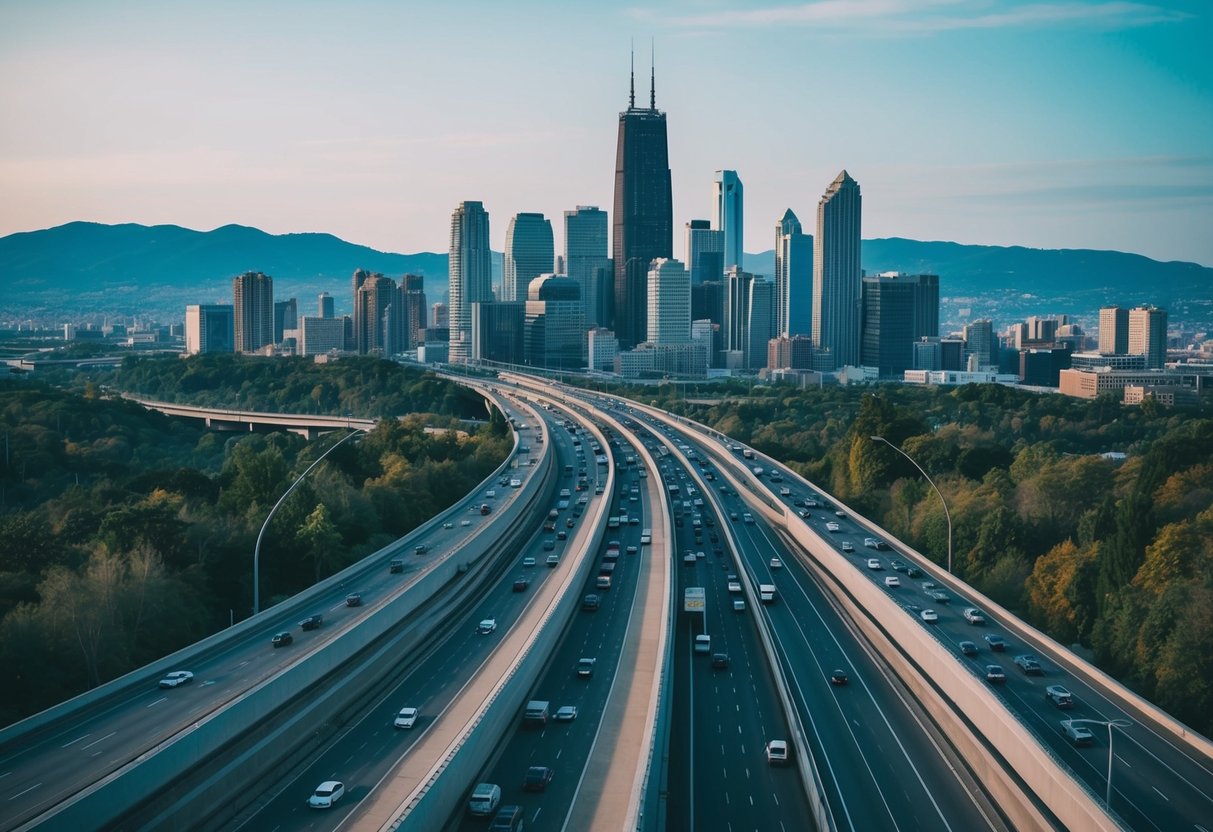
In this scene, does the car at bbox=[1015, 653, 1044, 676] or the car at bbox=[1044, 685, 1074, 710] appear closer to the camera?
the car at bbox=[1044, 685, 1074, 710]

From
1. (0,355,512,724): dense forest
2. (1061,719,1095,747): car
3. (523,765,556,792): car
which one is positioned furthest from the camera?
(0,355,512,724): dense forest

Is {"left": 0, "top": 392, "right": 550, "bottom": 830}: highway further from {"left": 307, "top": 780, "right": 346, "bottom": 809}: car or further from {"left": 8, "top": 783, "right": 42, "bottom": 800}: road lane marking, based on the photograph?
{"left": 307, "top": 780, "right": 346, "bottom": 809}: car

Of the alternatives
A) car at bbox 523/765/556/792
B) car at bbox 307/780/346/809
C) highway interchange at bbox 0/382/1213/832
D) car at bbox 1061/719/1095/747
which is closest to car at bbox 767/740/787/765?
highway interchange at bbox 0/382/1213/832

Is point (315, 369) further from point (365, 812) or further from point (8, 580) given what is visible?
point (365, 812)

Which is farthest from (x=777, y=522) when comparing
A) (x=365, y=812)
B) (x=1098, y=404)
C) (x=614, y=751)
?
(x=1098, y=404)

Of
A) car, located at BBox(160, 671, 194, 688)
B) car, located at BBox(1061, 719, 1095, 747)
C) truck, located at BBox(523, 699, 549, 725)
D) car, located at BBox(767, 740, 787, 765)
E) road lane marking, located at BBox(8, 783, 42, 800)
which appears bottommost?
car, located at BBox(767, 740, 787, 765)

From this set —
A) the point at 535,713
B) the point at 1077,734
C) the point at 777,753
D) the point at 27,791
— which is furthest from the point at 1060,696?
the point at 27,791
